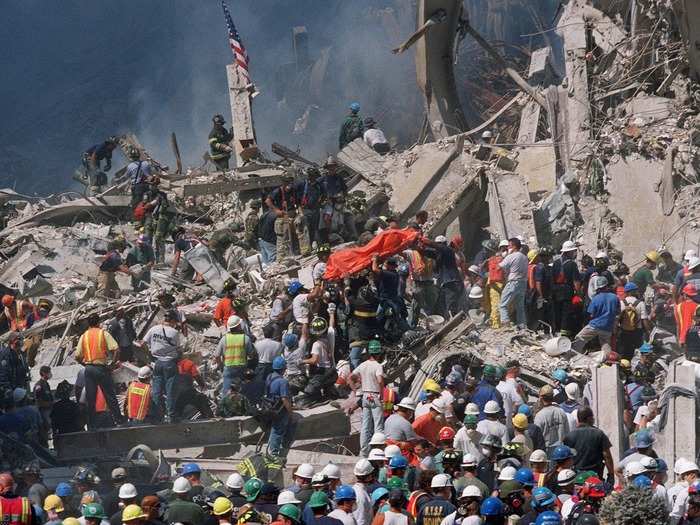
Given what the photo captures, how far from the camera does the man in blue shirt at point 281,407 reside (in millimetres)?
16156

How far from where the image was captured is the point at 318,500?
11648 mm

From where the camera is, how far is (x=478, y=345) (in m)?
18.2

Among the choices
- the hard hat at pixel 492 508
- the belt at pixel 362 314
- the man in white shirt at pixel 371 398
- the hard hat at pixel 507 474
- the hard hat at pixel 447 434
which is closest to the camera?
the hard hat at pixel 492 508

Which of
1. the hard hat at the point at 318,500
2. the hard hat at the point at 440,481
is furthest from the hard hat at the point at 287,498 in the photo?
the hard hat at the point at 440,481

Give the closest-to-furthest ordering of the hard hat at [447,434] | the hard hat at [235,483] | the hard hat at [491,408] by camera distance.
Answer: the hard hat at [235,483] < the hard hat at [447,434] < the hard hat at [491,408]

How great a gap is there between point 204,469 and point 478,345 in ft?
12.8

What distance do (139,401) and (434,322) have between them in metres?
3.60

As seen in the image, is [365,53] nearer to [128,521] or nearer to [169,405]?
[169,405]

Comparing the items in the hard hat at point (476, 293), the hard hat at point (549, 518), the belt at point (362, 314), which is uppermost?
the hard hat at point (476, 293)

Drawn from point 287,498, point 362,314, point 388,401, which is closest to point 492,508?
point 287,498

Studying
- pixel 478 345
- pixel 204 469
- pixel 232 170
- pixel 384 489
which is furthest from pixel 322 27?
pixel 384 489

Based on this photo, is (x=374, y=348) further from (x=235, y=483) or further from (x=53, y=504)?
(x=53, y=504)

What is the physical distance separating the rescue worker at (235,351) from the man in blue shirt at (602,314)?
12.9 feet

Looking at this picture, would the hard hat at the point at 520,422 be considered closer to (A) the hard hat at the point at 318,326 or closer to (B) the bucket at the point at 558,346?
(A) the hard hat at the point at 318,326
